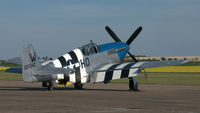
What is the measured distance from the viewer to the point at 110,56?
23.9 m

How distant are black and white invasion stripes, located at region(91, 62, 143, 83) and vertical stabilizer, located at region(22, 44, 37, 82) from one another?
11.6ft

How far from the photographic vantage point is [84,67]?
21422 millimetres

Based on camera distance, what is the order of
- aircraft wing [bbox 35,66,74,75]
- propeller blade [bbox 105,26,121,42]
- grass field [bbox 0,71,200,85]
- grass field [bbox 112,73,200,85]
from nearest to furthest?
aircraft wing [bbox 35,66,74,75]
propeller blade [bbox 105,26,121,42]
grass field [bbox 112,73,200,85]
grass field [bbox 0,71,200,85]

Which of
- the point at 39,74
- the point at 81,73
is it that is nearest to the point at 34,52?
the point at 39,74

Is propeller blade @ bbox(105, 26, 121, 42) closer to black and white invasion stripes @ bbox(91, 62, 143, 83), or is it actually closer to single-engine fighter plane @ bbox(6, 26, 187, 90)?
single-engine fighter plane @ bbox(6, 26, 187, 90)

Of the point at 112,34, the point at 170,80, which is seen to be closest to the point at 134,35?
the point at 112,34

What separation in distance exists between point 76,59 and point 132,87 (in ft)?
11.4

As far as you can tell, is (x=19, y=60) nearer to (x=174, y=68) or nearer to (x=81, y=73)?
(x=81, y=73)

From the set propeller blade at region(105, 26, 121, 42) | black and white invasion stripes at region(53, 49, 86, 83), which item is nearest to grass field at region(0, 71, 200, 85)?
propeller blade at region(105, 26, 121, 42)

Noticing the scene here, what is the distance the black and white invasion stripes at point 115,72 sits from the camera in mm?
21156

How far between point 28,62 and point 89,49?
392cm

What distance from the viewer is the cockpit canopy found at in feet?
72.0

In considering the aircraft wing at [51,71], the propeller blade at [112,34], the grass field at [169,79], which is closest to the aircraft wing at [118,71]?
the aircraft wing at [51,71]

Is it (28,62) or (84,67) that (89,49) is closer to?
(84,67)
